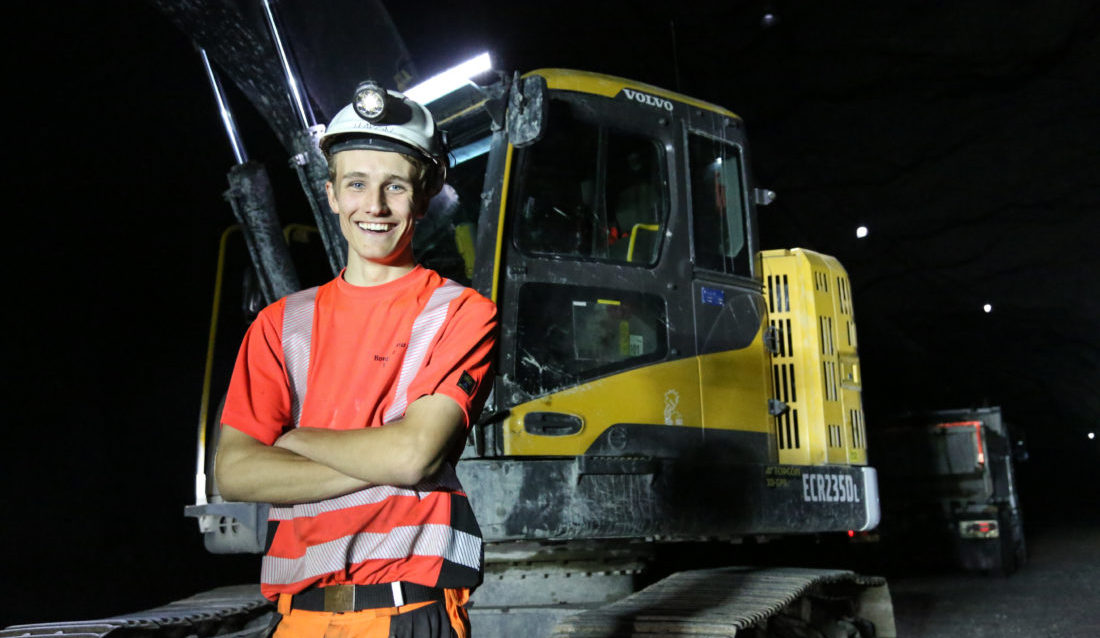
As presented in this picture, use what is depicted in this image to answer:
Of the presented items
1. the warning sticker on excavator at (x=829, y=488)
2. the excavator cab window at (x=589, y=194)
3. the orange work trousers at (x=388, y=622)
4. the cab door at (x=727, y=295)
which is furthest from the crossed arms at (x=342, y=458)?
the warning sticker on excavator at (x=829, y=488)

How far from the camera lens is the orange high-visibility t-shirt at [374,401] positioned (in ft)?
5.46

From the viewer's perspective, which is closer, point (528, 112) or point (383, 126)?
point (383, 126)

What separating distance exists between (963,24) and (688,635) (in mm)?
12379

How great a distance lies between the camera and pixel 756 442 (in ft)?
14.8

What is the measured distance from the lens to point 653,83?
49.3 feet

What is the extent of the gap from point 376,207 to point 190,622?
9.86 feet

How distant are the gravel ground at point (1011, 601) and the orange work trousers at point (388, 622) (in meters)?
6.17

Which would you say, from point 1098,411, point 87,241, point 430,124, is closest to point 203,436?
point 430,124

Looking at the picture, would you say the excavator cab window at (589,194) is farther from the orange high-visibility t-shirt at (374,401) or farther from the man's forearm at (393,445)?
the man's forearm at (393,445)

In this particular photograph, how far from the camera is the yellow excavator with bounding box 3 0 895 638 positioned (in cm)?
364

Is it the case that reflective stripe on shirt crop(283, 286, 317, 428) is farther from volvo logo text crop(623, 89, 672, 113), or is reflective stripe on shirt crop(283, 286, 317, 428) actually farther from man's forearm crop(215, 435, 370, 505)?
volvo logo text crop(623, 89, 672, 113)

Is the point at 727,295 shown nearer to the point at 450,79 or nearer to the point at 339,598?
the point at 450,79

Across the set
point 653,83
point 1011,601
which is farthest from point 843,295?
point 653,83

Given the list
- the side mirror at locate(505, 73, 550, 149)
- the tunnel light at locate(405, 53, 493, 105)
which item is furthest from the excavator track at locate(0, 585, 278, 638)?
the tunnel light at locate(405, 53, 493, 105)
